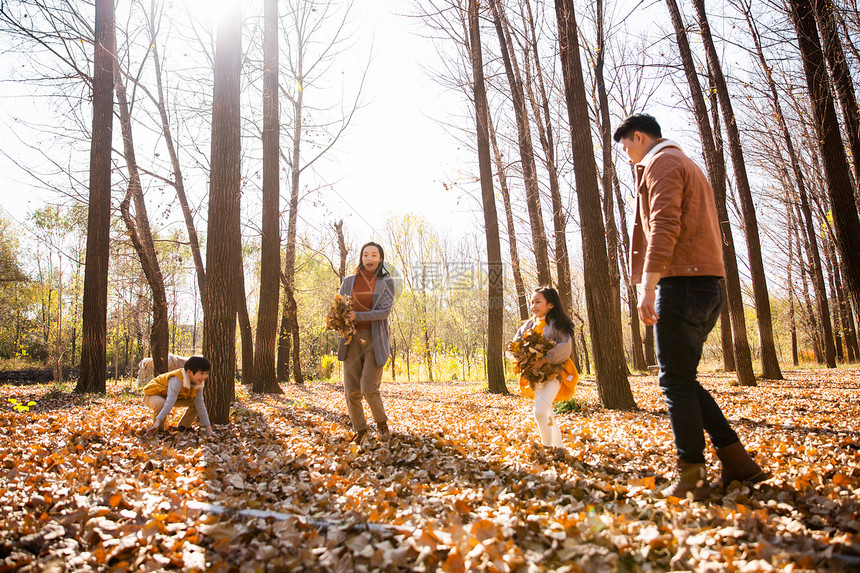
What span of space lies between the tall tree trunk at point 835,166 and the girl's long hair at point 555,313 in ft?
16.7

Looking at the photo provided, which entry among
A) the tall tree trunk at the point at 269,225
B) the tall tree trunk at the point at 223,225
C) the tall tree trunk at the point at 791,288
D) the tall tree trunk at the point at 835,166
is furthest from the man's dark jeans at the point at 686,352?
the tall tree trunk at the point at 791,288

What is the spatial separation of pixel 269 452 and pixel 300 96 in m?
13.0

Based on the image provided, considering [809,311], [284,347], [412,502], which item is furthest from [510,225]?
[809,311]

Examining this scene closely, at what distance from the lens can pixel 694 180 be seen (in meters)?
2.93

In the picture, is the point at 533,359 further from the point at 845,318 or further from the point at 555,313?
the point at 845,318

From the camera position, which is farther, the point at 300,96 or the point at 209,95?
the point at 300,96

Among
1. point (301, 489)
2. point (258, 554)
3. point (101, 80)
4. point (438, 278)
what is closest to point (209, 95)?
point (101, 80)

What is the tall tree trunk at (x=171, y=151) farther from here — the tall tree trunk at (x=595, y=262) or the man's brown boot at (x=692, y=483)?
the man's brown boot at (x=692, y=483)

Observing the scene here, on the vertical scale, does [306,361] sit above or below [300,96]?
below

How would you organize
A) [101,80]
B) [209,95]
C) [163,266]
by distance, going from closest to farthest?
[101,80]
[209,95]
[163,266]

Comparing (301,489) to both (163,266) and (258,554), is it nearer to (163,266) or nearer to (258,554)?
(258,554)

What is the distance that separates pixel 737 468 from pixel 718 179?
8660 mm

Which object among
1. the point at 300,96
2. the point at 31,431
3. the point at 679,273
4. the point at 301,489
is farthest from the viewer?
the point at 300,96

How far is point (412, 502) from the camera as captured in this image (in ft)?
9.71
